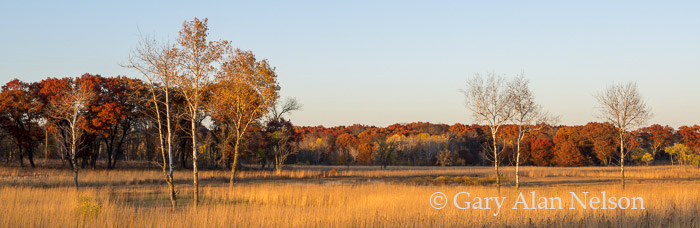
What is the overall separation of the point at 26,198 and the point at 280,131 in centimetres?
3255

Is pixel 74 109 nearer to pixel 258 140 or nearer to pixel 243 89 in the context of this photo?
pixel 243 89

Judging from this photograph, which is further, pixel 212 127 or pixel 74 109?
pixel 212 127

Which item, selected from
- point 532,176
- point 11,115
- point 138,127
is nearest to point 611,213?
point 532,176

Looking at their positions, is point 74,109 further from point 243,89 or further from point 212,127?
point 212,127

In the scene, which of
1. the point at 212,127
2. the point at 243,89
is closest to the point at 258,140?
the point at 212,127

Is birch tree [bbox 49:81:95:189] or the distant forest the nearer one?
birch tree [bbox 49:81:95:189]

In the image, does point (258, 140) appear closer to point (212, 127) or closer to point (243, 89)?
point (212, 127)

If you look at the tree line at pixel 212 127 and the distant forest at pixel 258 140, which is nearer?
the tree line at pixel 212 127

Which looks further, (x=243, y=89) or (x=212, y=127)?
(x=212, y=127)

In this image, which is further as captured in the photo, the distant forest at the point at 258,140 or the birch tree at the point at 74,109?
the distant forest at the point at 258,140

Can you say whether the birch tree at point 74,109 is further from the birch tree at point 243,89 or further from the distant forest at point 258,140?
the birch tree at point 243,89

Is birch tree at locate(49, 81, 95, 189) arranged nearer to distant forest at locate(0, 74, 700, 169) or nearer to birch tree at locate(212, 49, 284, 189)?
distant forest at locate(0, 74, 700, 169)

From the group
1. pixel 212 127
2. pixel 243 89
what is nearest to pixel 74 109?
pixel 243 89

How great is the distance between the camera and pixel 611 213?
12.7m
